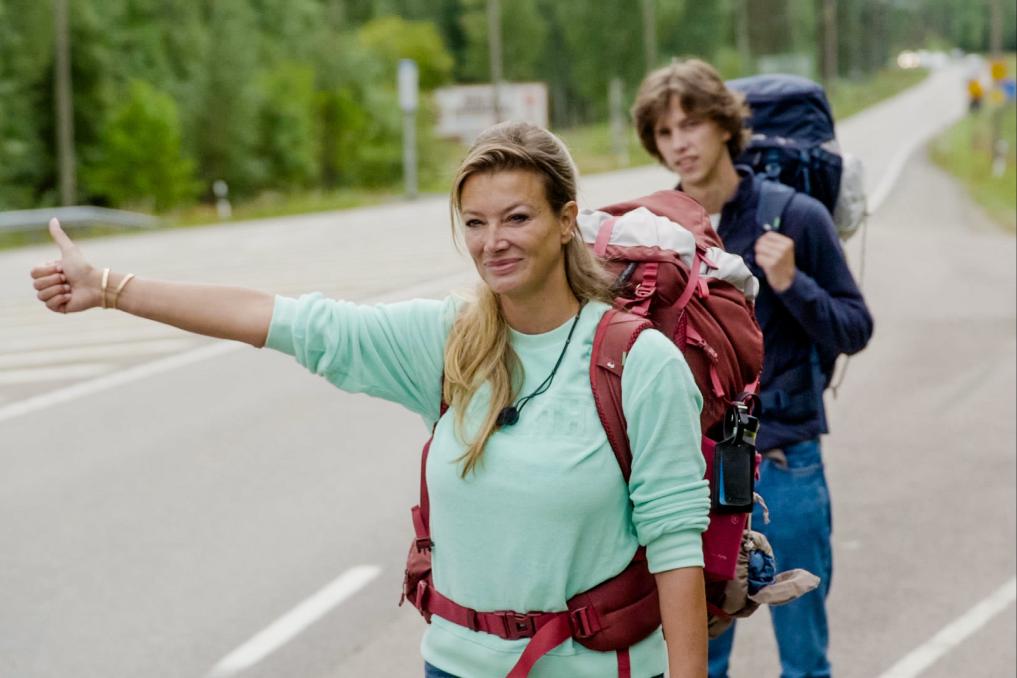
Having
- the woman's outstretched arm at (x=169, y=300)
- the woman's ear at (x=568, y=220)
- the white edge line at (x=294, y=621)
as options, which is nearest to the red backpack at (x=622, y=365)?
the woman's ear at (x=568, y=220)

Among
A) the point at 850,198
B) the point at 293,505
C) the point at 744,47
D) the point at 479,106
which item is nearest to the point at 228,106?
the point at 479,106

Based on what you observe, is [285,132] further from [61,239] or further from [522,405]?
[522,405]

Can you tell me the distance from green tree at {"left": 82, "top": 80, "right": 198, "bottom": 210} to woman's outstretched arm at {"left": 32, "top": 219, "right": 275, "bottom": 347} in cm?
4731

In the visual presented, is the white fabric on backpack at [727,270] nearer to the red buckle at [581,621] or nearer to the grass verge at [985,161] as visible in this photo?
the red buckle at [581,621]

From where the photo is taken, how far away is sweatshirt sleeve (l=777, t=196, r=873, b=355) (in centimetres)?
395

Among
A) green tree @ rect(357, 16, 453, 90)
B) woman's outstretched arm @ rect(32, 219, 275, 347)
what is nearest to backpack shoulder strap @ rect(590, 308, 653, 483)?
woman's outstretched arm @ rect(32, 219, 275, 347)

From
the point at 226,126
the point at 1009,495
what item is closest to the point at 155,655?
the point at 1009,495

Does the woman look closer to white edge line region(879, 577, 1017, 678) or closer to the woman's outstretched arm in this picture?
the woman's outstretched arm

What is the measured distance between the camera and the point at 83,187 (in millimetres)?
51000

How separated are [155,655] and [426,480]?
3.41m

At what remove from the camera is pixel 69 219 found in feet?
97.7

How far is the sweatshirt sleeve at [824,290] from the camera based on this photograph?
395 centimetres

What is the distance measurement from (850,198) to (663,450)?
6.90 feet

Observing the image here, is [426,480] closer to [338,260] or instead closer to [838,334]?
[838,334]
